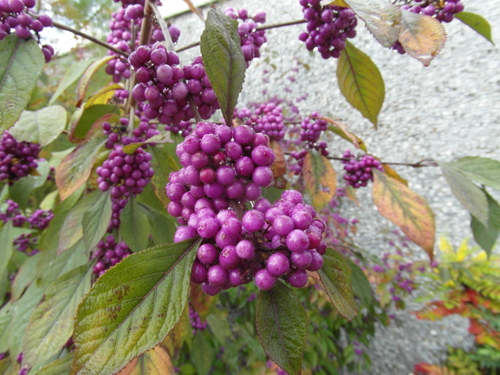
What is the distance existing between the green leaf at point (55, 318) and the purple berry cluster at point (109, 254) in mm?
25

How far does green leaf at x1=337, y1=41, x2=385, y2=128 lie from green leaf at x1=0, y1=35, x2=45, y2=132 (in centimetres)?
62

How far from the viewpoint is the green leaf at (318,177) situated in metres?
0.96

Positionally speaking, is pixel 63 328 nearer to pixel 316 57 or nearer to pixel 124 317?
pixel 124 317

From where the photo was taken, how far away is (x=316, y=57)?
3131mm

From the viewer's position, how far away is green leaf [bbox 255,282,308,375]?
1.03ft

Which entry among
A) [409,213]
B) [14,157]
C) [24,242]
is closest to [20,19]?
[14,157]

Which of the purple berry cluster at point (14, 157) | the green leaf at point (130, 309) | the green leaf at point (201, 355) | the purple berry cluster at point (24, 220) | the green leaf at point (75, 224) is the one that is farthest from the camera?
the green leaf at point (201, 355)

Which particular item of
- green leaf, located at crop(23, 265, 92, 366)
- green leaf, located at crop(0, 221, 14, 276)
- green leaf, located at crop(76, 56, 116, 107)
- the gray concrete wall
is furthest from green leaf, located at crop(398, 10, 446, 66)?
the gray concrete wall

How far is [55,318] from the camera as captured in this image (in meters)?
0.59

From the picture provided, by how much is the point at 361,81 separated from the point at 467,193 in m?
0.43

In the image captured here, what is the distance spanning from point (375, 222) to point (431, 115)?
1.07 metres

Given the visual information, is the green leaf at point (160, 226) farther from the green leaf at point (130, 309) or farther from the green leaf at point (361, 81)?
the green leaf at point (361, 81)

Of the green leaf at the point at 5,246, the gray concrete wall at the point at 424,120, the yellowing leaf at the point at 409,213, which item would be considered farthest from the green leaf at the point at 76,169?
the gray concrete wall at the point at 424,120

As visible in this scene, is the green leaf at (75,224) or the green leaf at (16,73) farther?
the green leaf at (75,224)
